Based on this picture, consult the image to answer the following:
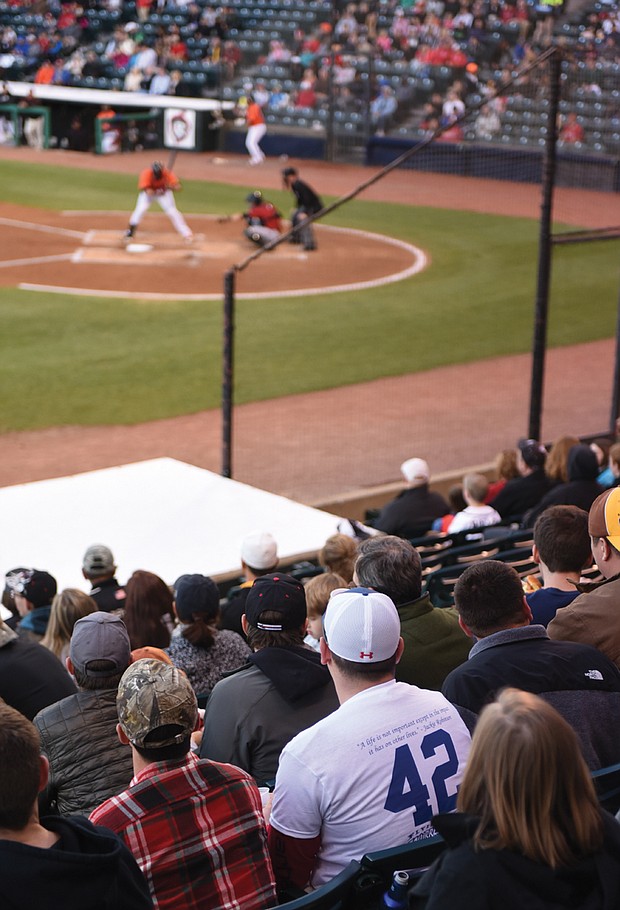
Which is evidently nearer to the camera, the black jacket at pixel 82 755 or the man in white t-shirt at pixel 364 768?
the man in white t-shirt at pixel 364 768

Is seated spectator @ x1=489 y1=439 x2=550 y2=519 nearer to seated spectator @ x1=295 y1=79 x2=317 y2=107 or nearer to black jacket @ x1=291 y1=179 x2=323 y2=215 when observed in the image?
black jacket @ x1=291 y1=179 x2=323 y2=215

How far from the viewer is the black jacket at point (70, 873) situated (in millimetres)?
2398

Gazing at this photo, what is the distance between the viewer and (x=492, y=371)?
14180 mm

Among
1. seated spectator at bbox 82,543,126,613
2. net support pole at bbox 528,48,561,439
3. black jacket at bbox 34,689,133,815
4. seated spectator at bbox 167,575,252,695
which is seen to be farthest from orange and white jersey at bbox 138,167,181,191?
black jacket at bbox 34,689,133,815

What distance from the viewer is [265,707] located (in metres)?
3.59

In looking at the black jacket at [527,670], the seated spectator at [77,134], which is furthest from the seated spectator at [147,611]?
the seated spectator at [77,134]

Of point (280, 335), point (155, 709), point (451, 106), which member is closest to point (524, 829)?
point (155, 709)

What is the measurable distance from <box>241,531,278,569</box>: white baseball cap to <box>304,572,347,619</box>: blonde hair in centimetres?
93

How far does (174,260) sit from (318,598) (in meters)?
14.6

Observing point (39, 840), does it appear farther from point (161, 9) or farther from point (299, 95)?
point (161, 9)

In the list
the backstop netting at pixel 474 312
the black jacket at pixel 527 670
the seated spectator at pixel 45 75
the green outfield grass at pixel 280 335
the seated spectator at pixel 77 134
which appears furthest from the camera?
the seated spectator at pixel 45 75

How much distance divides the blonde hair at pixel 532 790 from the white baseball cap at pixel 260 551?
3566mm

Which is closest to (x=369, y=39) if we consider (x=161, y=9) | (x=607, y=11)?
(x=607, y=11)

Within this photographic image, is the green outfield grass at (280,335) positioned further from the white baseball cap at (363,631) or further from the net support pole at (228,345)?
the white baseball cap at (363,631)
